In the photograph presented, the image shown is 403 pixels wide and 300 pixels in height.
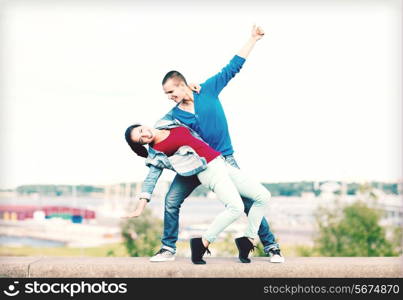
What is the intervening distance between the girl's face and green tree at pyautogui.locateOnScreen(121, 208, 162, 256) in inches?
1734

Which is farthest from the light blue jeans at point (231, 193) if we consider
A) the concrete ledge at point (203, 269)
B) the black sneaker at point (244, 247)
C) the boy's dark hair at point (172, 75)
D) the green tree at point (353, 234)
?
the green tree at point (353, 234)

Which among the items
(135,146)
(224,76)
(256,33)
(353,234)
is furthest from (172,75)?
(353,234)

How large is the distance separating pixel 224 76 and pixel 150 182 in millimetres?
1116

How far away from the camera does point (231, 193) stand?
188 inches

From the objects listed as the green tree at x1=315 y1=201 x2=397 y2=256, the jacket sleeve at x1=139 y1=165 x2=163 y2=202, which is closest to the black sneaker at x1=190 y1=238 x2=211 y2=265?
the jacket sleeve at x1=139 y1=165 x2=163 y2=202

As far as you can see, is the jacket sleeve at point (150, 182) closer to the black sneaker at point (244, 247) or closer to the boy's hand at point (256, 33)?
Result: the black sneaker at point (244, 247)

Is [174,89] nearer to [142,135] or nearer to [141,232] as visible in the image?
[142,135]

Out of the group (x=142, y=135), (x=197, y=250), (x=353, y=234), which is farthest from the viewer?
(x=353, y=234)

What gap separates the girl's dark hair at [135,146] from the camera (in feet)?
16.1

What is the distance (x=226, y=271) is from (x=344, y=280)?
1026 mm

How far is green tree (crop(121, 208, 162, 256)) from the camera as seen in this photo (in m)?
49.2

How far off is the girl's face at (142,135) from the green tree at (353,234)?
34.0m

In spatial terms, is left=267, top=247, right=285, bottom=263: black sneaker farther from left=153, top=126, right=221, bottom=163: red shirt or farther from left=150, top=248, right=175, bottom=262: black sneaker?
left=153, top=126, right=221, bottom=163: red shirt

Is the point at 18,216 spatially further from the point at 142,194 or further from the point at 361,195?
the point at 142,194
